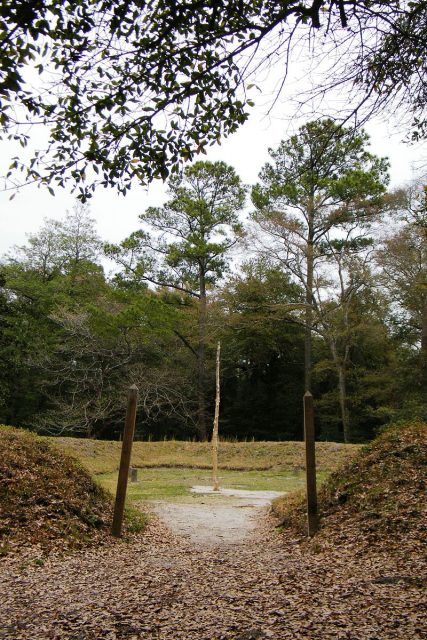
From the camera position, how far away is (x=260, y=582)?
4.48 metres

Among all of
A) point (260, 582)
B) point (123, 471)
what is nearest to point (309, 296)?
point (123, 471)

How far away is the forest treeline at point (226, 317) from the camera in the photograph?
27.3 metres

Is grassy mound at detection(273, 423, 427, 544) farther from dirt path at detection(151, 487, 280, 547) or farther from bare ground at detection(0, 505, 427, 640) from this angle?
dirt path at detection(151, 487, 280, 547)

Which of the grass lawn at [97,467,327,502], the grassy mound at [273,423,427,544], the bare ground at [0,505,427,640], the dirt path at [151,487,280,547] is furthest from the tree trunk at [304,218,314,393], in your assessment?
the bare ground at [0,505,427,640]

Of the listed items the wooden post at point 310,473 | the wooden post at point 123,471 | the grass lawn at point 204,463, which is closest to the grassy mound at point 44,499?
the wooden post at point 123,471

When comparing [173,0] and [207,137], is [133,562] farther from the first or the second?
[173,0]

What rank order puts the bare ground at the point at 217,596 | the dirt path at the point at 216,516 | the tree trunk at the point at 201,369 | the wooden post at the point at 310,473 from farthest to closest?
1. the tree trunk at the point at 201,369
2. the dirt path at the point at 216,516
3. the wooden post at the point at 310,473
4. the bare ground at the point at 217,596

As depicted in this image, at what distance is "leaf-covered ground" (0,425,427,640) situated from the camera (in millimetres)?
3373

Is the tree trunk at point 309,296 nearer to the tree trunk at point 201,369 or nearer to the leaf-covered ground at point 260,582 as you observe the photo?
the tree trunk at point 201,369

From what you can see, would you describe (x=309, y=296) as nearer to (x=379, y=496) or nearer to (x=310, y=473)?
(x=310, y=473)

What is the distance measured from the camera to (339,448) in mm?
22516

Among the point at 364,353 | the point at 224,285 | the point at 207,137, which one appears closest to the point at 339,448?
the point at 364,353

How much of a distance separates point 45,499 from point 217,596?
362cm

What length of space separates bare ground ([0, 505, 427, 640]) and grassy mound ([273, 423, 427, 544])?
1.31 feet
